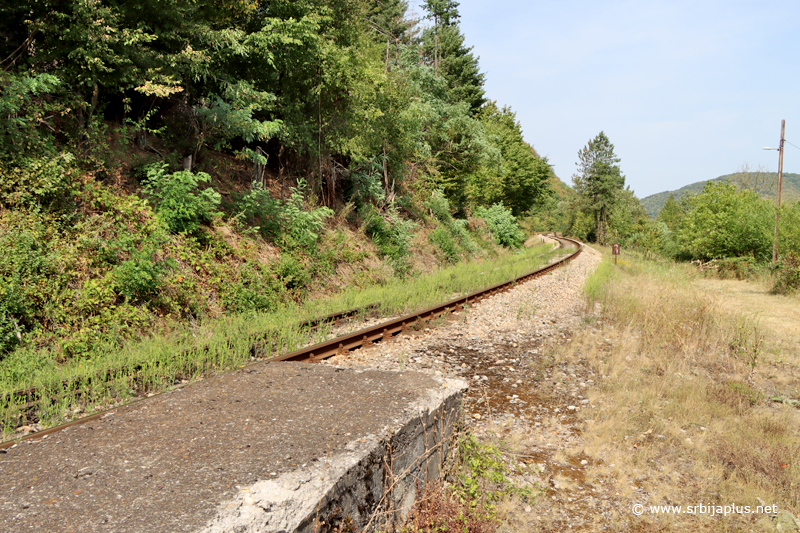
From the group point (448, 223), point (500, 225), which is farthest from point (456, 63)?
point (448, 223)

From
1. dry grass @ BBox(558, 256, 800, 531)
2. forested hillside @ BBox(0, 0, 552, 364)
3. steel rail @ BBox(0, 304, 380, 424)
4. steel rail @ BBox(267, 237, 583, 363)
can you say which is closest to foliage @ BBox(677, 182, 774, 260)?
forested hillside @ BBox(0, 0, 552, 364)

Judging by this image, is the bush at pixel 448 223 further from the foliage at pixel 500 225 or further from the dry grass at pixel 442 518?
the dry grass at pixel 442 518

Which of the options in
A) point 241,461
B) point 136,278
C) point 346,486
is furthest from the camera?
point 136,278

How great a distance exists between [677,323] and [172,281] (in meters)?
9.67

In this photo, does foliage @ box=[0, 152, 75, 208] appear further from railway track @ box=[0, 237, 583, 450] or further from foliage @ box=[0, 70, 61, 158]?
railway track @ box=[0, 237, 583, 450]

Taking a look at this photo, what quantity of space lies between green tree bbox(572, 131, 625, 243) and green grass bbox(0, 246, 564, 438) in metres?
69.8

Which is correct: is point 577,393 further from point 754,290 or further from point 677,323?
point 754,290

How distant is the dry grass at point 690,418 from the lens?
366 centimetres

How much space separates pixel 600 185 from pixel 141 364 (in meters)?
76.1

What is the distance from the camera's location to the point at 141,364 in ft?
17.8

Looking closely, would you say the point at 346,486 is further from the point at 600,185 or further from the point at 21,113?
the point at 600,185

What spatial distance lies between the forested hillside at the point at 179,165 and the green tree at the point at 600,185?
60316 millimetres

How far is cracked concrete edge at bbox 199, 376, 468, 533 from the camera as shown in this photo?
2217 millimetres

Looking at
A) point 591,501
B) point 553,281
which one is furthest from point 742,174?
point 591,501
